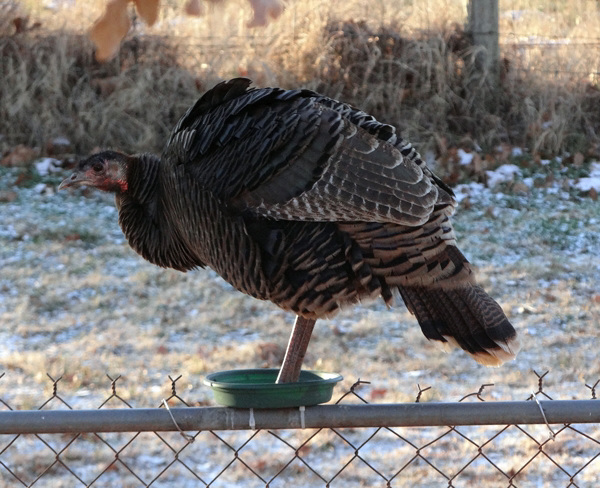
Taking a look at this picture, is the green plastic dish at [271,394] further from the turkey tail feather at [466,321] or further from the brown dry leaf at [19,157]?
the brown dry leaf at [19,157]

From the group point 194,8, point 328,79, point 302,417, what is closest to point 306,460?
point 302,417

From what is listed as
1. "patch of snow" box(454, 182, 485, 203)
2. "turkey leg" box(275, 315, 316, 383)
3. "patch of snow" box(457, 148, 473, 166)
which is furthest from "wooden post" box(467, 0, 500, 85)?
"turkey leg" box(275, 315, 316, 383)

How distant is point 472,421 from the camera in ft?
7.57

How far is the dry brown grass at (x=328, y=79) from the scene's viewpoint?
8320 millimetres

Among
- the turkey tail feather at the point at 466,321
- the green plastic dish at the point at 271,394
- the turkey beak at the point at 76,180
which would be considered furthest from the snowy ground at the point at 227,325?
the green plastic dish at the point at 271,394

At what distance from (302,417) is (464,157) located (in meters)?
6.06

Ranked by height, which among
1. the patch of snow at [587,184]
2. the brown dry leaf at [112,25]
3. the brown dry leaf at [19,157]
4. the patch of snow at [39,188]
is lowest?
the patch of snow at [587,184]

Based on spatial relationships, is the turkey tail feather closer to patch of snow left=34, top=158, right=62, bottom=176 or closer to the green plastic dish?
the green plastic dish

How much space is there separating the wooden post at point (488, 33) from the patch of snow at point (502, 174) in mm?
866

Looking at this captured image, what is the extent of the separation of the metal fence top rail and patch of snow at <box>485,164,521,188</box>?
5.79 metres

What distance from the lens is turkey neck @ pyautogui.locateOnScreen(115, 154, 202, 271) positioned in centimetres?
353

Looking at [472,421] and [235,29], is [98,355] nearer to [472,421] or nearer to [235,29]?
[472,421]

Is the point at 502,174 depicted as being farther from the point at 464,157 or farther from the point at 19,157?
the point at 19,157

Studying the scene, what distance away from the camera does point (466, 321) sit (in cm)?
303
